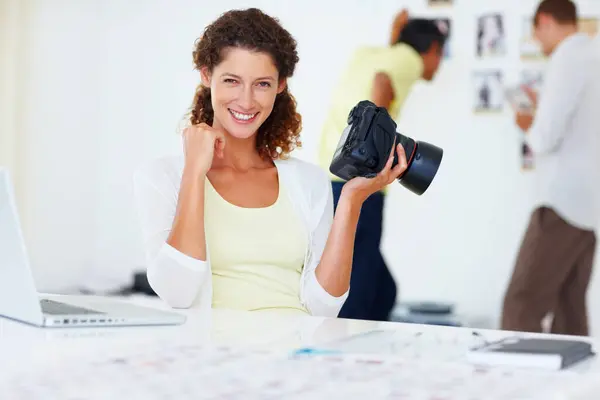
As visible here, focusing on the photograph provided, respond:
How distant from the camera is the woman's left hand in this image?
1570mm

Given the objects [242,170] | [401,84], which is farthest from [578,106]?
[242,170]

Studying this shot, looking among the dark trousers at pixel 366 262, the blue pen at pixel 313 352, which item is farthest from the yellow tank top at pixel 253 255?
the dark trousers at pixel 366 262

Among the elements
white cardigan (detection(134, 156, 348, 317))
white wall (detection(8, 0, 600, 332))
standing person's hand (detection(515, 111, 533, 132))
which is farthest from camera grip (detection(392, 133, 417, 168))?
white wall (detection(8, 0, 600, 332))

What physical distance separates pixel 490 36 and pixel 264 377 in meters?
3.35

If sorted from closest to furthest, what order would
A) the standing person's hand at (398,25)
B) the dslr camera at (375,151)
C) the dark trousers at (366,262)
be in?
the dslr camera at (375,151) < the dark trousers at (366,262) < the standing person's hand at (398,25)

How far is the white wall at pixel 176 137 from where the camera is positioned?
13.2 feet

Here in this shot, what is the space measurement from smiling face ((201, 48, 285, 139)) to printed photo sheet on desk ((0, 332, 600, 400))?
2.77 ft

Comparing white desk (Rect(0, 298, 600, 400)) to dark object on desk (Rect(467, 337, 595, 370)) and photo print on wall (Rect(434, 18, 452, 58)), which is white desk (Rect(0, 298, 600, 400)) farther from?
photo print on wall (Rect(434, 18, 452, 58))

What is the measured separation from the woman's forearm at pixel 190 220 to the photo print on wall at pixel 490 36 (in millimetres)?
2649

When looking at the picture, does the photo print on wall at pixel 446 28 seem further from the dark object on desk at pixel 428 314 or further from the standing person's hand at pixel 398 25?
the dark object on desk at pixel 428 314

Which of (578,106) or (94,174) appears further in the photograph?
(94,174)

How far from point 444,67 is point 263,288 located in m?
2.56

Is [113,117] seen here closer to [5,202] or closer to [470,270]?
[470,270]

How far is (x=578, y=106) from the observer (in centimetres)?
332
